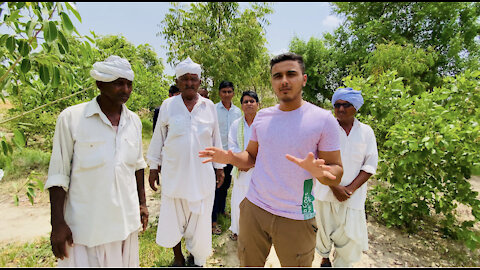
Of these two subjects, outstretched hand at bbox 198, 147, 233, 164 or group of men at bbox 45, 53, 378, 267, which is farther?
outstretched hand at bbox 198, 147, 233, 164

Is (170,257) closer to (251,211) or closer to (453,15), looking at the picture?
(251,211)

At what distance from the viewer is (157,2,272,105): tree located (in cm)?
579

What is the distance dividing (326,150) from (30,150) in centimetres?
792

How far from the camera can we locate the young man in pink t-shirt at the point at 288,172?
1.63 metres

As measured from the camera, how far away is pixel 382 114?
11.9 ft

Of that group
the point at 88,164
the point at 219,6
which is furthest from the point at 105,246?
the point at 219,6

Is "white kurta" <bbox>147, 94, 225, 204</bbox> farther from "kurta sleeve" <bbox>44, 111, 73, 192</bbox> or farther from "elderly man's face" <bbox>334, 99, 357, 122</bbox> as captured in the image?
"elderly man's face" <bbox>334, 99, 357, 122</bbox>

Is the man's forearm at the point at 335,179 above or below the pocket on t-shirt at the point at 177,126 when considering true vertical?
below

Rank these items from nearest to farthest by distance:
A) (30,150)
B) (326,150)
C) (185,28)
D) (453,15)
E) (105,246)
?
(326,150)
(105,246)
(185,28)
(30,150)
(453,15)

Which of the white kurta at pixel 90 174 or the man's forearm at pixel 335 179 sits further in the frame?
the white kurta at pixel 90 174

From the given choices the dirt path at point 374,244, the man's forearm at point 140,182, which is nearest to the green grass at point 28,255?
the dirt path at point 374,244

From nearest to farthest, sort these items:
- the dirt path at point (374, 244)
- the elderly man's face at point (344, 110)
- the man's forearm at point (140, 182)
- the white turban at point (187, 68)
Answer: the man's forearm at point (140, 182)
the elderly man's face at point (344, 110)
the white turban at point (187, 68)
the dirt path at point (374, 244)

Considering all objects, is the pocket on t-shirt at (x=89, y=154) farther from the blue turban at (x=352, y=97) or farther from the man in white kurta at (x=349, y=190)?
the blue turban at (x=352, y=97)

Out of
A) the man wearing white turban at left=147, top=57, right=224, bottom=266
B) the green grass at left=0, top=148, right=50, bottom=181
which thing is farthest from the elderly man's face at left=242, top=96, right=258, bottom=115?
the green grass at left=0, top=148, right=50, bottom=181
